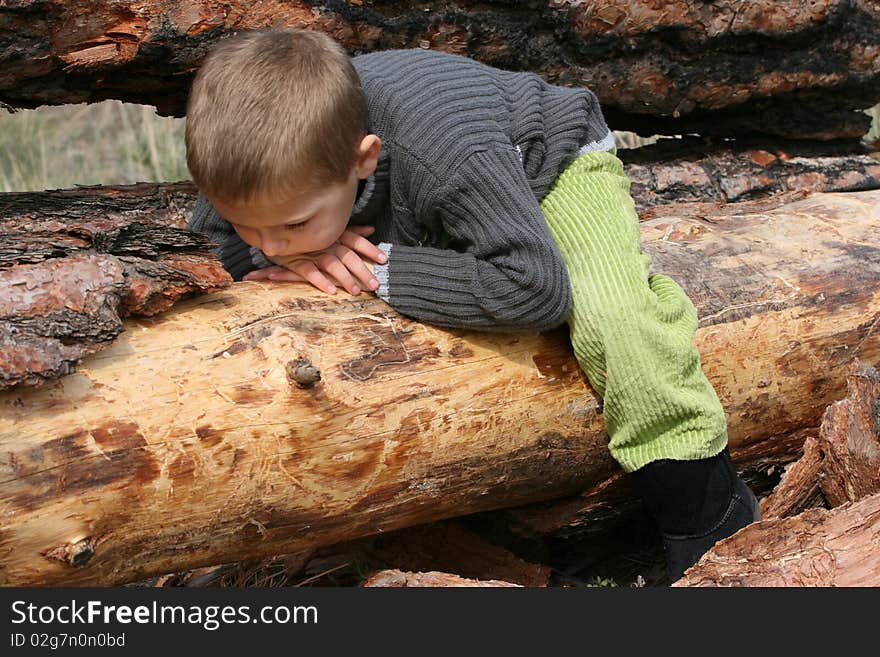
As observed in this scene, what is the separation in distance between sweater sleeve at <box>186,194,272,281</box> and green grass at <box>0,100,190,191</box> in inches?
125

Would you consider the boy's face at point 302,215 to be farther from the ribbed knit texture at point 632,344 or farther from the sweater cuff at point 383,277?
the ribbed knit texture at point 632,344

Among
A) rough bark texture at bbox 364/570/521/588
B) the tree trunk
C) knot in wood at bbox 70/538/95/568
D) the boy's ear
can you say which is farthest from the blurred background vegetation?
knot in wood at bbox 70/538/95/568

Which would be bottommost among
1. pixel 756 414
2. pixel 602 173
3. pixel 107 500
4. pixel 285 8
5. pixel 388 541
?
pixel 388 541

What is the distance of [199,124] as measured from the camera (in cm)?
228

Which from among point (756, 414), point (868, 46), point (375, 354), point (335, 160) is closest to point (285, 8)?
point (335, 160)

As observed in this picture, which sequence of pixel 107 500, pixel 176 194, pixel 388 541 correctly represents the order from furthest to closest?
1. pixel 176 194
2. pixel 388 541
3. pixel 107 500

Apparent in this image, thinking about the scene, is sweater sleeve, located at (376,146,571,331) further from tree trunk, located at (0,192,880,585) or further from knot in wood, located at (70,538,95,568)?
knot in wood, located at (70,538,95,568)

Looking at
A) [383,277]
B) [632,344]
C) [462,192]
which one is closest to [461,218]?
[462,192]

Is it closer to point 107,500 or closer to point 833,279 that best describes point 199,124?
point 107,500

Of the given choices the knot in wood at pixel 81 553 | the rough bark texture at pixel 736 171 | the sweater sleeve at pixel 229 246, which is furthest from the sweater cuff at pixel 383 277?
the rough bark texture at pixel 736 171

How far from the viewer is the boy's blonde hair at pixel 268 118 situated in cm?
223

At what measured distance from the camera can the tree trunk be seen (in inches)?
78.6

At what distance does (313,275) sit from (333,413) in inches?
16.2

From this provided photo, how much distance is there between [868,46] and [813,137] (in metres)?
0.43
